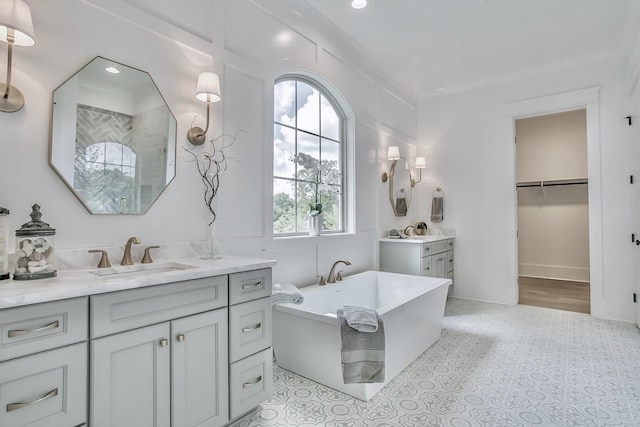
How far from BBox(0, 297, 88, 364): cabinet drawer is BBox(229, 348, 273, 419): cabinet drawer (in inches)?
31.3

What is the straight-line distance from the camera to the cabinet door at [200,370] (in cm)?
155

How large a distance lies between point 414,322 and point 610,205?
3.01 metres

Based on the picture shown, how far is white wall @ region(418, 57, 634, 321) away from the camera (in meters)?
3.87

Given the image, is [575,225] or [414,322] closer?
[414,322]

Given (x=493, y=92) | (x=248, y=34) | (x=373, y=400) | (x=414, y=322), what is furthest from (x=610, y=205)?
(x=248, y=34)

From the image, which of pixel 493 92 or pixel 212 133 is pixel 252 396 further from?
pixel 493 92

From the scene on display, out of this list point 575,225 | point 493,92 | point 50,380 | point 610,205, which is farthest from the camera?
point 575,225

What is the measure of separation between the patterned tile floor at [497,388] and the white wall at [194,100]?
3.73ft

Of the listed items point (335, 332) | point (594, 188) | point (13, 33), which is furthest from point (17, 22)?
point (594, 188)

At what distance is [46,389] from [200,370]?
24.1 inches

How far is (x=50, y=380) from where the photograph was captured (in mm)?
1189

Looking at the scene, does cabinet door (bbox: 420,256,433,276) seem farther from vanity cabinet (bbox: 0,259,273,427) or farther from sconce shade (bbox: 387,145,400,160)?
vanity cabinet (bbox: 0,259,273,427)

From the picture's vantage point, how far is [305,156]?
338 cm

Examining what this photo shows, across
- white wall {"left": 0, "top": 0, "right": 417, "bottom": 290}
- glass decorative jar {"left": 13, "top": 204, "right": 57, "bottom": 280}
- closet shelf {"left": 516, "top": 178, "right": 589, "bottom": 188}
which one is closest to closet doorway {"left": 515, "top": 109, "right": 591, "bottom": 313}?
closet shelf {"left": 516, "top": 178, "right": 589, "bottom": 188}
